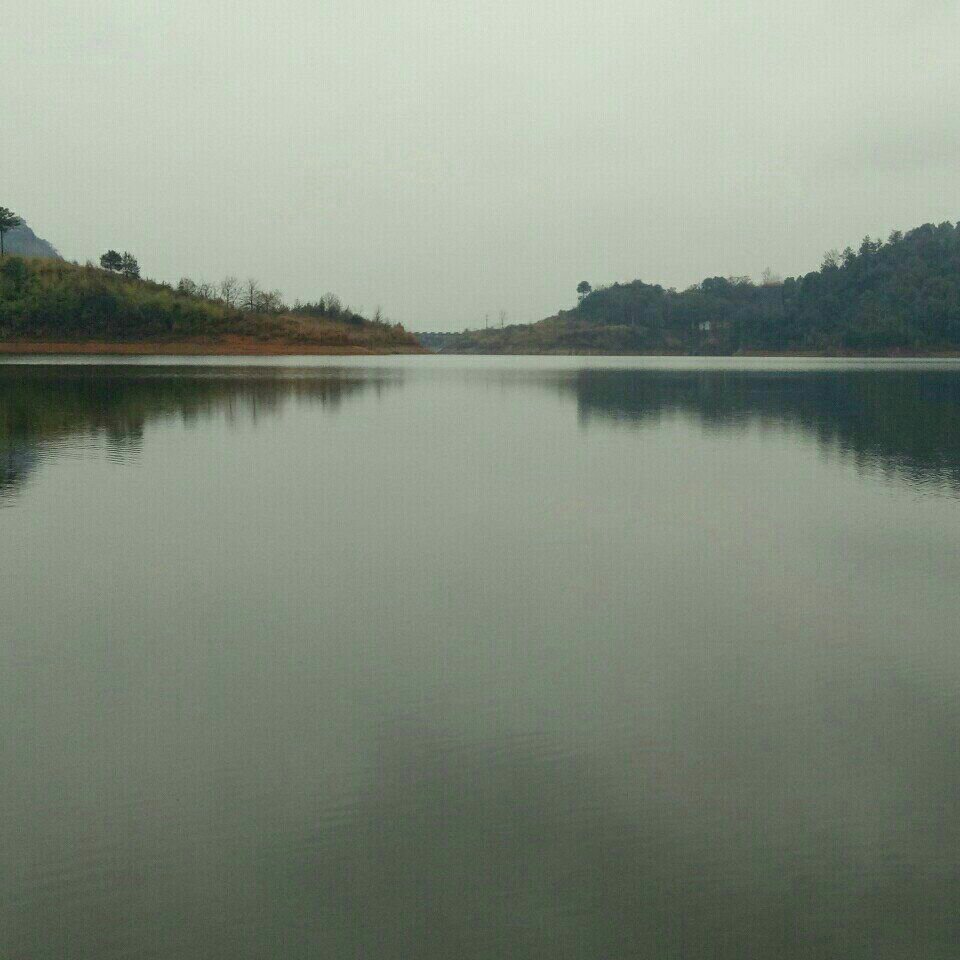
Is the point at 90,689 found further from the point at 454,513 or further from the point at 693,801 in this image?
the point at 454,513

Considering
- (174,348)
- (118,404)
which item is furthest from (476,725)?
(174,348)

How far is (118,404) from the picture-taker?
44.0 metres

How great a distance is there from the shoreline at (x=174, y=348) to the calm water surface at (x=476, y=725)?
450 ft

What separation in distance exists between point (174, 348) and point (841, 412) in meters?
130

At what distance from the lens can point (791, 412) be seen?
146 ft

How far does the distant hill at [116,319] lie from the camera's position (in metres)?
146

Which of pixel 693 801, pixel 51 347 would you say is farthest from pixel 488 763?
pixel 51 347

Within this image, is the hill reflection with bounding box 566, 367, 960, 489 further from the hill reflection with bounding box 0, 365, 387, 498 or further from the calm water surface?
the hill reflection with bounding box 0, 365, 387, 498

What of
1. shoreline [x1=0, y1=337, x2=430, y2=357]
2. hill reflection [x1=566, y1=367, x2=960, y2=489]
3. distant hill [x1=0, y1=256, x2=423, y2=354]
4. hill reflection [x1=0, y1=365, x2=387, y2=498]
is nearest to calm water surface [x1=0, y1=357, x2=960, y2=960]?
hill reflection [x1=566, y1=367, x2=960, y2=489]

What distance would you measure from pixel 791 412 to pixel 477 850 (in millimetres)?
41152

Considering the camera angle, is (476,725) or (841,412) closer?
(476,725)

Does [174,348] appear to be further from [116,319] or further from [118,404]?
[118,404]

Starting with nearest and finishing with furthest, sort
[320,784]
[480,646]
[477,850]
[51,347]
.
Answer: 1. [477,850]
2. [320,784]
3. [480,646]
4. [51,347]

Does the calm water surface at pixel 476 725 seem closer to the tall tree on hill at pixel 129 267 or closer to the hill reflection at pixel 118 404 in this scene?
the hill reflection at pixel 118 404
